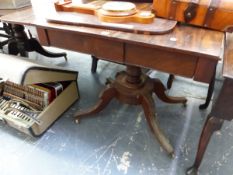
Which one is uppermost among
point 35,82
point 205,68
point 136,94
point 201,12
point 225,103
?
point 201,12

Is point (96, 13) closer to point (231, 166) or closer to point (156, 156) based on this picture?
point (156, 156)

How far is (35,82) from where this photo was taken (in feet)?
3.51

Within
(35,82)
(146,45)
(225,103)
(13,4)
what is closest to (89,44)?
(146,45)

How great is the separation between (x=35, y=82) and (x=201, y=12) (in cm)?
87

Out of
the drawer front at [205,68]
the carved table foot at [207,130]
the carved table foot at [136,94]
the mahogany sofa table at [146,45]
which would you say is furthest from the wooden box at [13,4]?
the carved table foot at [207,130]

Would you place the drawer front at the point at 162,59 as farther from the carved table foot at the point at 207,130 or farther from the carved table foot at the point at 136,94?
the carved table foot at the point at 136,94

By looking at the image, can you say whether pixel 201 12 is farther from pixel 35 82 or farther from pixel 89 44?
pixel 35 82

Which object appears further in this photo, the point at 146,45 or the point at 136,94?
the point at 136,94

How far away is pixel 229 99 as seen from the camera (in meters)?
0.68

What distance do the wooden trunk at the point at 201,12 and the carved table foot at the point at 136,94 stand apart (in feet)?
1.28

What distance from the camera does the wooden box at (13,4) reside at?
127 cm

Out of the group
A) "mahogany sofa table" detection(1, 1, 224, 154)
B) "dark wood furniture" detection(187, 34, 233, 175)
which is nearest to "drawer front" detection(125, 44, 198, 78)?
"mahogany sofa table" detection(1, 1, 224, 154)

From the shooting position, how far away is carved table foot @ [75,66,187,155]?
1130 mm

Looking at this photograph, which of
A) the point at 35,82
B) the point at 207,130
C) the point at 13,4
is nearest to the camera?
the point at 207,130
